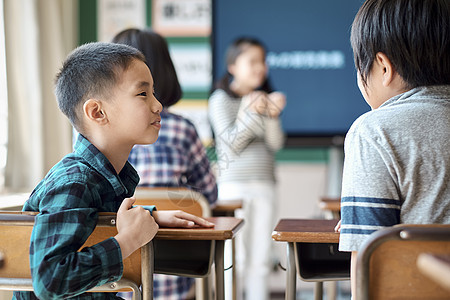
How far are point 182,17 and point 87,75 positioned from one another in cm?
302

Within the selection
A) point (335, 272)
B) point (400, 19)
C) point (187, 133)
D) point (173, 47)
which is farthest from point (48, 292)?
point (173, 47)

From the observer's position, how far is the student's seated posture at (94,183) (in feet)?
3.47

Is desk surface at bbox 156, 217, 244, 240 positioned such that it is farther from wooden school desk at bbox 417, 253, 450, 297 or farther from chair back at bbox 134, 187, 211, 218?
wooden school desk at bbox 417, 253, 450, 297

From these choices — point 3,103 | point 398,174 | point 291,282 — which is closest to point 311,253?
point 291,282

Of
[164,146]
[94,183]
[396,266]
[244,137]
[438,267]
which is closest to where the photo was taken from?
[438,267]

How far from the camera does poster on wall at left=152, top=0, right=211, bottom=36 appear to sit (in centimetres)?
423

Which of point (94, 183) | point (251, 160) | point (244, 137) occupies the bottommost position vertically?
point (251, 160)

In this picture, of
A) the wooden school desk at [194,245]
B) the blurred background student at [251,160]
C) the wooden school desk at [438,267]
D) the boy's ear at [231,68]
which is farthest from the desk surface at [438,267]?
the boy's ear at [231,68]

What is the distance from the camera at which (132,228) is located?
1131 millimetres

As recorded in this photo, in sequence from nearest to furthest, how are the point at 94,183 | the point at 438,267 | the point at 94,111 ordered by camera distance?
the point at 438,267
the point at 94,183
the point at 94,111

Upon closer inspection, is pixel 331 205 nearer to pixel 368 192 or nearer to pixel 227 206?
pixel 227 206

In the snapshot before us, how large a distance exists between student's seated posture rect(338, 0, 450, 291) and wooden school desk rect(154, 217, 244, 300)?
31cm

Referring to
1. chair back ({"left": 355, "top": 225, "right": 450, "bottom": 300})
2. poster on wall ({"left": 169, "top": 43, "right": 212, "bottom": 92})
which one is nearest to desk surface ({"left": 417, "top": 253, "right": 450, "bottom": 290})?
chair back ({"left": 355, "top": 225, "right": 450, "bottom": 300})

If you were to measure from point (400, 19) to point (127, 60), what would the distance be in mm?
629
